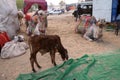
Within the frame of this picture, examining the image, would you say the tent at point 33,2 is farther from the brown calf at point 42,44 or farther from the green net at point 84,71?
the green net at point 84,71

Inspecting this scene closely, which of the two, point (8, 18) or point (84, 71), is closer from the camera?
point (84, 71)

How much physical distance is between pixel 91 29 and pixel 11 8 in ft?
12.6

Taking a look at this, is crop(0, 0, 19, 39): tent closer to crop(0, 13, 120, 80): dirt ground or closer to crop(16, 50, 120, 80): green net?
crop(0, 13, 120, 80): dirt ground

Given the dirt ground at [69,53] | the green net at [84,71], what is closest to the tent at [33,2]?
the dirt ground at [69,53]

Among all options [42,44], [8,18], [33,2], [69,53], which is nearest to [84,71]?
[42,44]

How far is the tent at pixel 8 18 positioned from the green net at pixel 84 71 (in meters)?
4.15

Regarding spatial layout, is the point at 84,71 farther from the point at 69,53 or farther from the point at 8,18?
the point at 8,18

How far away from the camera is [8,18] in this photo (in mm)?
9008

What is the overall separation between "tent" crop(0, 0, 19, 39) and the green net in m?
4.15

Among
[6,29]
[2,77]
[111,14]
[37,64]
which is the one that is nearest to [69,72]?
[37,64]

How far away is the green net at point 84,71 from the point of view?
4406mm

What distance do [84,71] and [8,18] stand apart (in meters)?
5.55

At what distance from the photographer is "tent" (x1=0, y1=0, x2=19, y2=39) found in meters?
8.68

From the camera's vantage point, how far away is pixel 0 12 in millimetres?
8711
